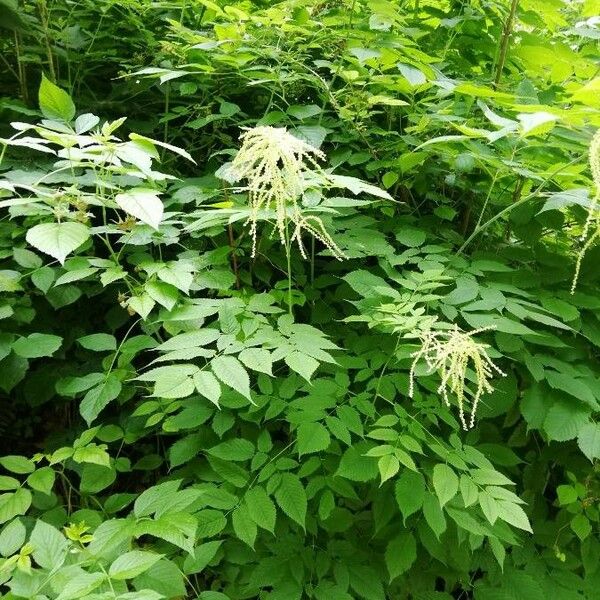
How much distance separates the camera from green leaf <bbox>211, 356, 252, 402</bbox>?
1.36m

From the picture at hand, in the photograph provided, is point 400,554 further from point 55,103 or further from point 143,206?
point 55,103

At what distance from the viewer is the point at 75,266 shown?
5.43 ft

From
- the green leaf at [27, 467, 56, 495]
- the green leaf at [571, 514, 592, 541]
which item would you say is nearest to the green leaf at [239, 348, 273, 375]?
the green leaf at [27, 467, 56, 495]

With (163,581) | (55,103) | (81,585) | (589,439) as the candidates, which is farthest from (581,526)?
(55,103)

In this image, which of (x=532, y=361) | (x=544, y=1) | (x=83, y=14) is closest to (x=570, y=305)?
(x=532, y=361)

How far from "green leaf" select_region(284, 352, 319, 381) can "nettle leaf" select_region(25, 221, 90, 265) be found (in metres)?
0.63

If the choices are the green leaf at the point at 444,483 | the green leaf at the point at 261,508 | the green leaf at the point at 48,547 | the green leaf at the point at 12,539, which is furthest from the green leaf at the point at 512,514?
the green leaf at the point at 12,539

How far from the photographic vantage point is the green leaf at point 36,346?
1626 mm

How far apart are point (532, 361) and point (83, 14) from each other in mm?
2586

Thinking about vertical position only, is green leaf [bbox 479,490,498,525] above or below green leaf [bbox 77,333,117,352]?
above

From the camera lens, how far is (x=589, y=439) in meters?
1.68

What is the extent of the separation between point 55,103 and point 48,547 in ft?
4.45

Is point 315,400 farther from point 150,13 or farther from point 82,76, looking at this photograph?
point 150,13

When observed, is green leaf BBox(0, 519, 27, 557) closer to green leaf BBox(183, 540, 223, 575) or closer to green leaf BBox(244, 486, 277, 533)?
green leaf BBox(183, 540, 223, 575)
